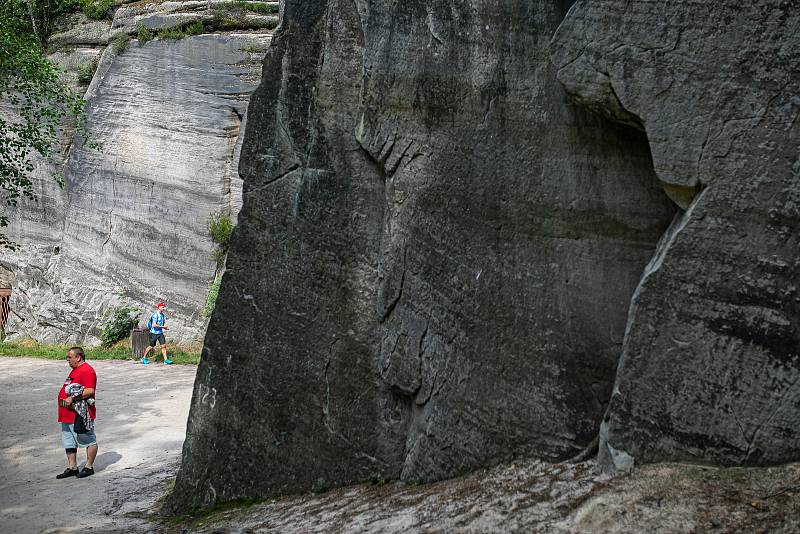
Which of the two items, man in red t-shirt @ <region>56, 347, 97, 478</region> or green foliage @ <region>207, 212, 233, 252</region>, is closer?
man in red t-shirt @ <region>56, 347, 97, 478</region>

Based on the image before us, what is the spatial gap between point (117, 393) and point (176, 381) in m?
1.23

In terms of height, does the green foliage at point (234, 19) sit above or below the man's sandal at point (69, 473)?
above

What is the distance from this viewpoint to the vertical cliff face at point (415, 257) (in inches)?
207

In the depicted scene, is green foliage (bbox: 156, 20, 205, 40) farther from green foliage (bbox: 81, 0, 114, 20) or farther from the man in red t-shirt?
the man in red t-shirt

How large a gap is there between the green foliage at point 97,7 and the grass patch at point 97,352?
26.8 ft

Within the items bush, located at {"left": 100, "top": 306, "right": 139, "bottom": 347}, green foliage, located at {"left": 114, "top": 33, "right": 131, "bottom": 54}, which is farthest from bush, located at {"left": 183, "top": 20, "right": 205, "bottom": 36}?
bush, located at {"left": 100, "top": 306, "right": 139, "bottom": 347}

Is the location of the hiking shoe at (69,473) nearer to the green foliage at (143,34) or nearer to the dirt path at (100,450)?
the dirt path at (100,450)

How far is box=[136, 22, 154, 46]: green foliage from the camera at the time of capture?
59.9 ft

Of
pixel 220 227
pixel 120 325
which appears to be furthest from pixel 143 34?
pixel 120 325

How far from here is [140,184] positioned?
1866cm

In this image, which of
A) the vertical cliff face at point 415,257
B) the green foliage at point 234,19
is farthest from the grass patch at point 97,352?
the vertical cliff face at point 415,257

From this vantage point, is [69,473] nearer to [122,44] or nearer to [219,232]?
[219,232]

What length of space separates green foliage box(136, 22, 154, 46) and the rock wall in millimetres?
120

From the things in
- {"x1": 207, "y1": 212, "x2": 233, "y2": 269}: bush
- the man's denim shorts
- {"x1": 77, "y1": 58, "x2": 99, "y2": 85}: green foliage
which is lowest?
the man's denim shorts
